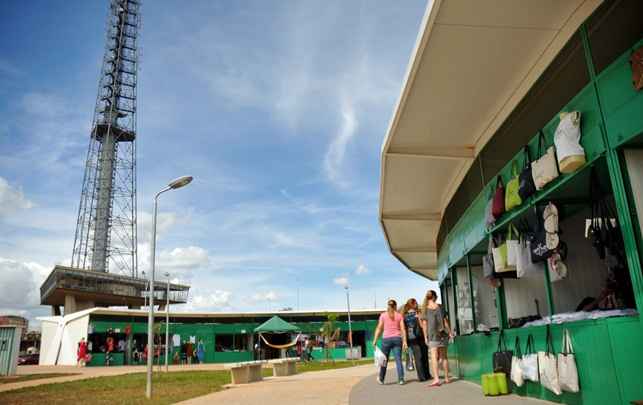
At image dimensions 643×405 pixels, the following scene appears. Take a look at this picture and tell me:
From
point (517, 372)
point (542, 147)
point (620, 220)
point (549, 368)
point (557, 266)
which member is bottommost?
point (517, 372)

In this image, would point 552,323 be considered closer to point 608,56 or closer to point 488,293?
point 608,56

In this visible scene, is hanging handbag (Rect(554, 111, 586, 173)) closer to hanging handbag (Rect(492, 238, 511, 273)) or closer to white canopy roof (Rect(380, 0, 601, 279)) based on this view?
white canopy roof (Rect(380, 0, 601, 279))

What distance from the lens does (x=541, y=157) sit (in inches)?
246

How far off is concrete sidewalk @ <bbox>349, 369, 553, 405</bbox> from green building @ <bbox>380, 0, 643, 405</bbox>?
42 cm

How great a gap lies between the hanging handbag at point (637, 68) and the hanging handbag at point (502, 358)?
14.1ft

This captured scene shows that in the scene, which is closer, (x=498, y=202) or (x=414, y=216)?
(x=498, y=202)

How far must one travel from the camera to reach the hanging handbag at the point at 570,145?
17.3 feet

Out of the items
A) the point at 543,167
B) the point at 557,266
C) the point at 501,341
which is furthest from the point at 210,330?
the point at 543,167

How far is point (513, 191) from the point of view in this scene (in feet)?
23.7

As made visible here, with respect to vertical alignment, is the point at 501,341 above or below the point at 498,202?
below

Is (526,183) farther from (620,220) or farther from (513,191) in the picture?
(620,220)

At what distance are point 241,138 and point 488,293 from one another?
9.65 m

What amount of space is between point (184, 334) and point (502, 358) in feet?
121

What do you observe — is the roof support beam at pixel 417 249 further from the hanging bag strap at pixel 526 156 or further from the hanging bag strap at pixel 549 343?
the hanging bag strap at pixel 549 343
